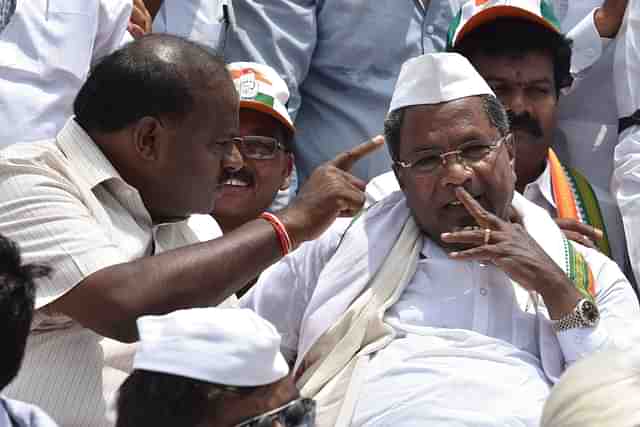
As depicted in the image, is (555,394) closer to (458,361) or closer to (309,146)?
(458,361)

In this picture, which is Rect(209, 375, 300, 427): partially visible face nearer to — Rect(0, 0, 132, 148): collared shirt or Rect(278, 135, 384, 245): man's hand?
Rect(278, 135, 384, 245): man's hand

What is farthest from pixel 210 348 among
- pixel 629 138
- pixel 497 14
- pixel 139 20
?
pixel 629 138

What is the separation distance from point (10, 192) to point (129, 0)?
1465 millimetres

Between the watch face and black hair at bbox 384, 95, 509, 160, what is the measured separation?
26.1 inches

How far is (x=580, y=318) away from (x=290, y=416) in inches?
57.0

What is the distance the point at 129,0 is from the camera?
→ 446 cm

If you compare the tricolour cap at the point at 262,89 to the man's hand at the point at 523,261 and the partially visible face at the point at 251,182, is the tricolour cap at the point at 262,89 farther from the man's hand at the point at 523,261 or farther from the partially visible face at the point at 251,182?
the man's hand at the point at 523,261

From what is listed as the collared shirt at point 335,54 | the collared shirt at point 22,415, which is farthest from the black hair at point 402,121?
the collared shirt at point 22,415

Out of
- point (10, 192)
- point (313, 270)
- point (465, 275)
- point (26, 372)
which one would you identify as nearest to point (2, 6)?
point (10, 192)

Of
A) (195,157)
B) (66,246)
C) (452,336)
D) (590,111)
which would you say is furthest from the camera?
(590,111)

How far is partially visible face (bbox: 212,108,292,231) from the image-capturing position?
467 cm

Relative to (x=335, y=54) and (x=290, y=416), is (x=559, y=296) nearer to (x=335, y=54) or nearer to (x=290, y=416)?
(x=290, y=416)

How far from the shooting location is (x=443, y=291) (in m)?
3.78

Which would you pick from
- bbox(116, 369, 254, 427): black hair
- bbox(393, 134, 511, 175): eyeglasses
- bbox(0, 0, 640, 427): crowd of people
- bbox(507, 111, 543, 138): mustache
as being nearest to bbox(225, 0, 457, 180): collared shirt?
bbox(0, 0, 640, 427): crowd of people
